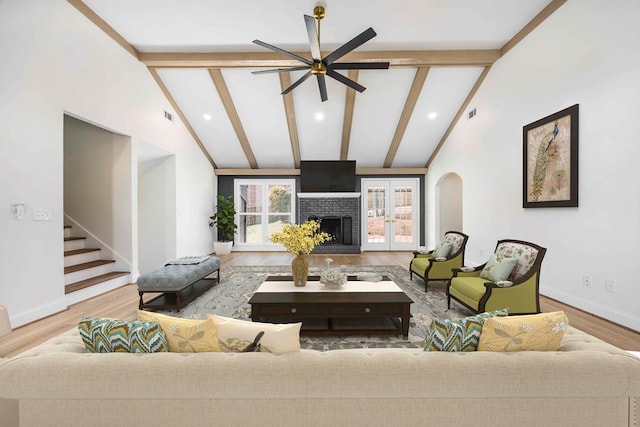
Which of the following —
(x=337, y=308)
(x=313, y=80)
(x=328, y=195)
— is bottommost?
(x=337, y=308)

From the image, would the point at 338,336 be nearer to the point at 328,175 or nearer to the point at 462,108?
the point at 462,108

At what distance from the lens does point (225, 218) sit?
814cm

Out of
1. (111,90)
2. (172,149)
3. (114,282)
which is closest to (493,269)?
(114,282)

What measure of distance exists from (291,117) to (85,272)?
458 cm

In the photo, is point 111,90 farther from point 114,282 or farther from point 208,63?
point 114,282

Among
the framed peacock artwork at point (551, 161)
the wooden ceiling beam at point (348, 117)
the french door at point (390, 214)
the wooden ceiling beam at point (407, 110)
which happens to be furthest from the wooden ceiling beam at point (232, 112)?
the framed peacock artwork at point (551, 161)

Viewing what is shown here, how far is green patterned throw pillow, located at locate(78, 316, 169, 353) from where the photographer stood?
122cm

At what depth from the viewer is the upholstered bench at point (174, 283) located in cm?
348

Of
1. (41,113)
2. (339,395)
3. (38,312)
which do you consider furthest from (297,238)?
(41,113)

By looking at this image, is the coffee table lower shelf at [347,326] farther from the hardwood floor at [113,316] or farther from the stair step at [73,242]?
the stair step at [73,242]

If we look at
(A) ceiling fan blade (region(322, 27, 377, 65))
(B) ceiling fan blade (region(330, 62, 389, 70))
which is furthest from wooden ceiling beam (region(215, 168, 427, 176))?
(A) ceiling fan blade (region(322, 27, 377, 65))

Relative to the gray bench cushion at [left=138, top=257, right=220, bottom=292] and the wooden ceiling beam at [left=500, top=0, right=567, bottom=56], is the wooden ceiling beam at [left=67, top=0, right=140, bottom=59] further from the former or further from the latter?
the wooden ceiling beam at [left=500, top=0, right=567, bottom=56]

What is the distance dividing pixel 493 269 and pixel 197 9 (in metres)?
4.76

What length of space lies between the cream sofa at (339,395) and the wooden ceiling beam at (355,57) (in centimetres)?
494
